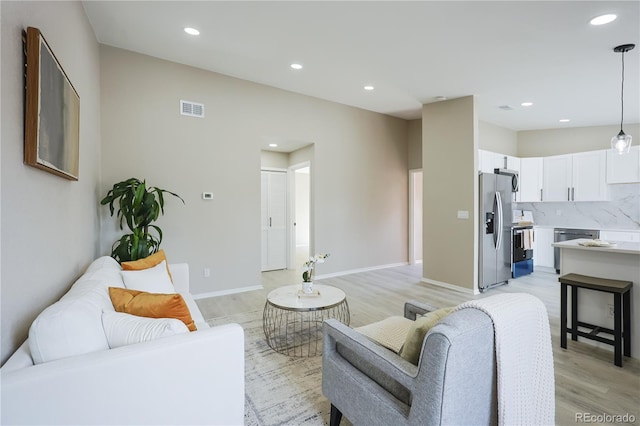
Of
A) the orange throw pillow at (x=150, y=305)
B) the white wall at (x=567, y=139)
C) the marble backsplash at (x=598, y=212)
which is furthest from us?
the white wall at (x=567, y=139)

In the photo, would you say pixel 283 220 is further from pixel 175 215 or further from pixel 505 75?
pixel 505 75

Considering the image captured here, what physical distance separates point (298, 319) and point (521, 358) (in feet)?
8.43

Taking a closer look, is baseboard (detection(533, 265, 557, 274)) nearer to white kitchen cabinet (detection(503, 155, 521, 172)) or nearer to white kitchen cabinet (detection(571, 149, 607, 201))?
white kitchen cabinet (detection(571, 149, 607, 201))

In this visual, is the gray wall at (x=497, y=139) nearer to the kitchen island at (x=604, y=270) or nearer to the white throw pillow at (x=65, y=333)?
the kitchen island at (x=604, y=270)

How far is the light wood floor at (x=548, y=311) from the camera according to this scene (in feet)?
6.74

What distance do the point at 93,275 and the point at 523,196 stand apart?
7123 millimetres

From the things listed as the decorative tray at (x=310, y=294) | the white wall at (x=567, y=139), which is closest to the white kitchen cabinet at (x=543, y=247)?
the white wall at (x=567, y=139)

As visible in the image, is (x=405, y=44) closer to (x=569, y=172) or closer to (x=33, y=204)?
(x=33, y=204)

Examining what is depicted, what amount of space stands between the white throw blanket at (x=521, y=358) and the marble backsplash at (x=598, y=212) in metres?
6.02

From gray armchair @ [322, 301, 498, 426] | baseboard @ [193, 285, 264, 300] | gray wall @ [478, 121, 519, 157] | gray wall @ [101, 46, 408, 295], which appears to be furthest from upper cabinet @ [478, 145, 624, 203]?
gray armchair @ [322, 301, 498, 426]

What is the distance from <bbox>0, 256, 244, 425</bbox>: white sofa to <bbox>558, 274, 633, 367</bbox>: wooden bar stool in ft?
9.77

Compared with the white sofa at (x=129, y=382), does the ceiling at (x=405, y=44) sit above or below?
above

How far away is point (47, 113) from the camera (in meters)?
1.58

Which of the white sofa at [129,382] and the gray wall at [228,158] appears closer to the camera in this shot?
the white sofa at [129,382]
